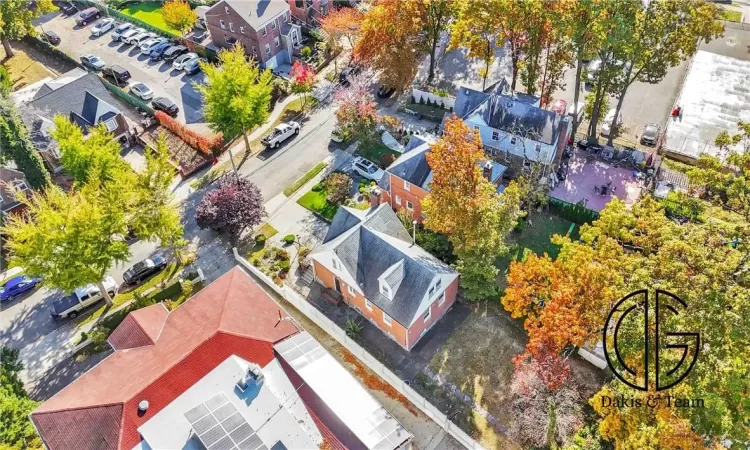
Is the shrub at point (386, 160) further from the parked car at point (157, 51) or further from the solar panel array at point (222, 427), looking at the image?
the parked car at point (157, 51)

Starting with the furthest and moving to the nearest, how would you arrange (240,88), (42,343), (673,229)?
(240,88) < (42,343) < (673,229)

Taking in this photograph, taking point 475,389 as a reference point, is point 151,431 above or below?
Answer: above

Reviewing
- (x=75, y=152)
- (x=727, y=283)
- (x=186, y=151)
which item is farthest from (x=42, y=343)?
(x=727, y=283)

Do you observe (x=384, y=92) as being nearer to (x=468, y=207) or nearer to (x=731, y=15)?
(x=468, y=207)

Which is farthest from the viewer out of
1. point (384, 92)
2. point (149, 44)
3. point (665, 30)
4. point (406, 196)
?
point (149, 44)

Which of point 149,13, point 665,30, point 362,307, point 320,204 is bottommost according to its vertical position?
point 362,307

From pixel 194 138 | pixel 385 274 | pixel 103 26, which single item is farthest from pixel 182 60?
pixel 385 274

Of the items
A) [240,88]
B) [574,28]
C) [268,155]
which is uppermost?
[574,28]

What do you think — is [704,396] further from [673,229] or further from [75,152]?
[75,152]
